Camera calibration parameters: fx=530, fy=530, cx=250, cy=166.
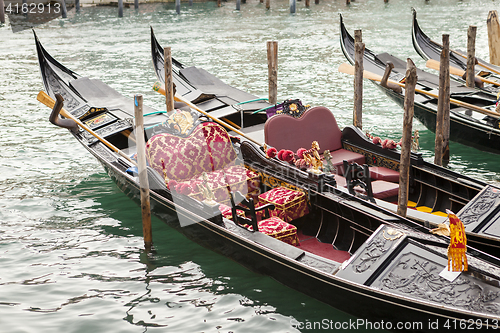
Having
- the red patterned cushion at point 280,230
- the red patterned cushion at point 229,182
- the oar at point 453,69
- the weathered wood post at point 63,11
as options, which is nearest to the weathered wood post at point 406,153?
the red patterned cushion at point 280,230

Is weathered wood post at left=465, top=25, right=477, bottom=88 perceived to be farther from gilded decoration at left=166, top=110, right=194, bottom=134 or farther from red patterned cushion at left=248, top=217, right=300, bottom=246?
red patterned cushion at left=248, top=217, right=300, bottom=246

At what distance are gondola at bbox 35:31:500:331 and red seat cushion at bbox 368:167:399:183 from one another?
75 centimetres

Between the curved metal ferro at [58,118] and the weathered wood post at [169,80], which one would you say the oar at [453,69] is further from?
the curved metal ferro at [58,118]

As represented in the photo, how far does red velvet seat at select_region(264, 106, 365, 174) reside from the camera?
174 inches

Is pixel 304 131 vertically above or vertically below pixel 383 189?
above

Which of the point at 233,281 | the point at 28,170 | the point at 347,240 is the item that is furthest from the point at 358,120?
the point at 28,170

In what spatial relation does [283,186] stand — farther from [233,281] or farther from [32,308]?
[32,308]

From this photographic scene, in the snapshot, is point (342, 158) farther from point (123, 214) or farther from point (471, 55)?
point (471, 55)

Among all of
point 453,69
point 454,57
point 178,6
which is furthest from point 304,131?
point 178,6

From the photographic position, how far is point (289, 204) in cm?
375

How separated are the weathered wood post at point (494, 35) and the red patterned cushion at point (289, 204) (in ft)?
20.1

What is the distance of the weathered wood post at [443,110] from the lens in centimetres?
488

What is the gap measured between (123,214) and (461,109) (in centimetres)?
400

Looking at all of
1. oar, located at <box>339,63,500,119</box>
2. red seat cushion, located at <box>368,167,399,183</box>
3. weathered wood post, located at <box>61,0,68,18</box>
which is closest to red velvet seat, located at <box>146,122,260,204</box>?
Result: red seat cushion, located at <box>368,167,399,183</box>
